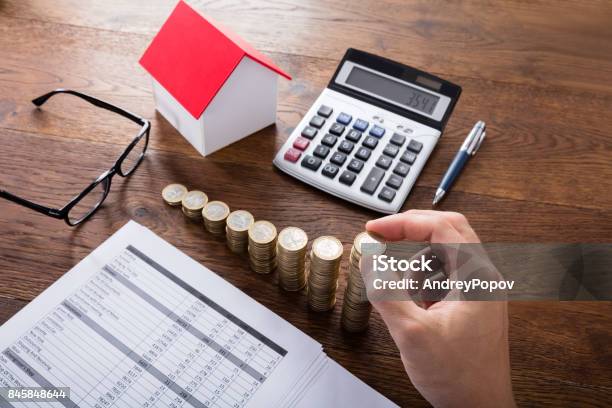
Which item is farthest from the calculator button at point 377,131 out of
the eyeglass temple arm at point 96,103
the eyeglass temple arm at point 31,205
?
the eyeglass temple arm at point 31,205

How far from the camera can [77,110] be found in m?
0.92

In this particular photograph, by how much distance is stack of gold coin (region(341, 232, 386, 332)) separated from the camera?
2.10ft

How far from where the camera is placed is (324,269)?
665mm

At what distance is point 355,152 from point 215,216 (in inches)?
8.8

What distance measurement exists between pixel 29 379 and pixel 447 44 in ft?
2.82

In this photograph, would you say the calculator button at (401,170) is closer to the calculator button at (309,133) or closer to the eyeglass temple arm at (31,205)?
the calculator button at (309,133)

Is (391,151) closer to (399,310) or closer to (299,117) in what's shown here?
(299,117)

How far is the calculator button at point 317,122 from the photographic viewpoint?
88cm

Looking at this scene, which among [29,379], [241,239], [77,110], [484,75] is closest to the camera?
[29,379]

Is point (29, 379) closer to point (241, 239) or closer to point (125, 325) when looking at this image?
point (125, 325)

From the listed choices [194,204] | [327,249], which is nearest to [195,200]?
[194,204]

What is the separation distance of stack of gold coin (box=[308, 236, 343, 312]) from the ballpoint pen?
23 cm

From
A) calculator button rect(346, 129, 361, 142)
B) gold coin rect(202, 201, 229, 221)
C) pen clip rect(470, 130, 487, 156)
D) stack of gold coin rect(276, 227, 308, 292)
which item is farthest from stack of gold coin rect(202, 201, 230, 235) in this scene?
pen clip rect(470, 130, 487, 156)

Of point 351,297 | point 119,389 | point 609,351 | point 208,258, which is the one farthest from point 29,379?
point 609,351
